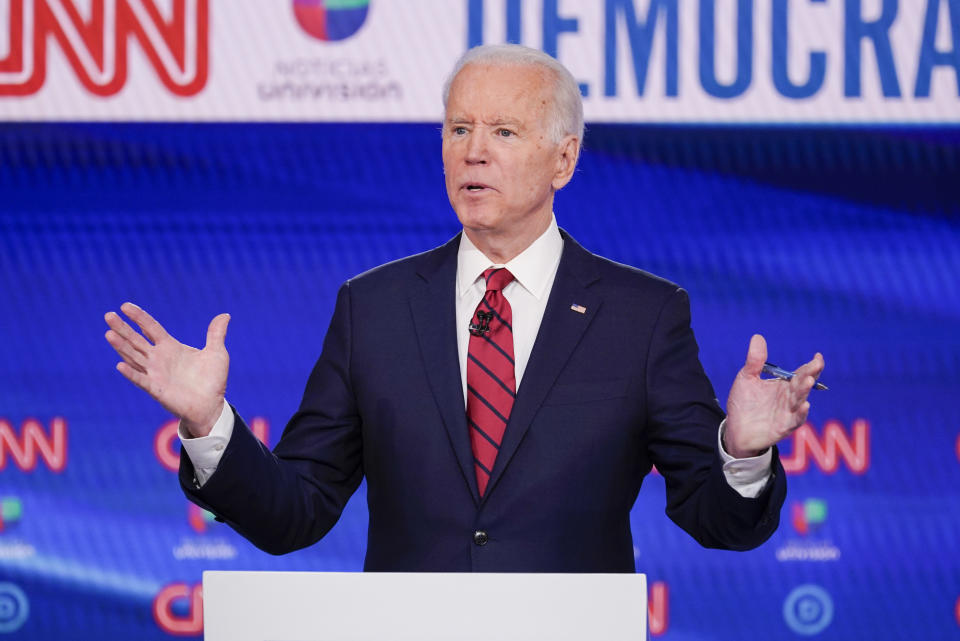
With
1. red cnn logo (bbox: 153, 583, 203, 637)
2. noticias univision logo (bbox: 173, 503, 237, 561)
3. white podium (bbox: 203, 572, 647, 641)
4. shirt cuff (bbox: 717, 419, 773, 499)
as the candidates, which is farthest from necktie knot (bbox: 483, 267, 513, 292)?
red cnn logo (bbox: 153, 583, 203, 637)

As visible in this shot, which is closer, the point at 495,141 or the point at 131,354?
the point at 131,354

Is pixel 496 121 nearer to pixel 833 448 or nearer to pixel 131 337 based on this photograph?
pixel 131 337

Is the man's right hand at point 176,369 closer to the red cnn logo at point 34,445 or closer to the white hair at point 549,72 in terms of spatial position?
the white hair at point 549,72

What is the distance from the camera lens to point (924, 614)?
3.47m

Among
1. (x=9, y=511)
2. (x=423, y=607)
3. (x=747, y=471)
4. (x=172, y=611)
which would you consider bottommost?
(x=172, y=611)

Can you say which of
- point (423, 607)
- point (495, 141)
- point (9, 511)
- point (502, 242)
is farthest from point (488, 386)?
point (9, 511)

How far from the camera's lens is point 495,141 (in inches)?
74.8

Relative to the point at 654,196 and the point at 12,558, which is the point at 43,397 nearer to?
the point at 12,558

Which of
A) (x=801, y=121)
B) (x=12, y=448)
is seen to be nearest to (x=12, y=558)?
(x=12, y=448)

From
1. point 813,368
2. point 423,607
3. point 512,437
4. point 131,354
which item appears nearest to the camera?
point 423,607

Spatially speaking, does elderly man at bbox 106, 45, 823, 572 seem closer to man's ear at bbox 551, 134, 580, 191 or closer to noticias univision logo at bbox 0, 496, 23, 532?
man's ear at bbox 551, 134, 580, 191

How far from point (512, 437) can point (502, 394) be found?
0.09m

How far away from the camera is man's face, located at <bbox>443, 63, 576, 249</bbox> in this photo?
74.5 inches

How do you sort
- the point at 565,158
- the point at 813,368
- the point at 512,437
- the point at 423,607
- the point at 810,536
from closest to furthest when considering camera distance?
the point at 423,607
the point at 813,368
the point at 512,437
the point at 565,158
the point at 810,536
